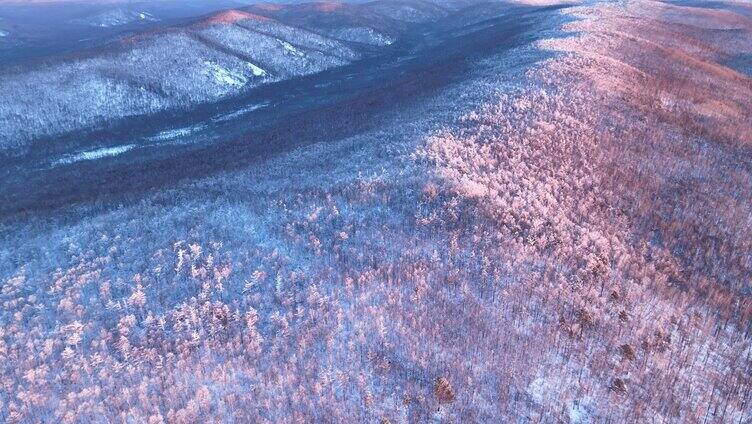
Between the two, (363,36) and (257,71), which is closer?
(257,71)

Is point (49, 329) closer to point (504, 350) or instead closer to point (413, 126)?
point (504, 350)

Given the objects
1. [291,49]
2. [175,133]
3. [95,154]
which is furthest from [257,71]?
[95,154]

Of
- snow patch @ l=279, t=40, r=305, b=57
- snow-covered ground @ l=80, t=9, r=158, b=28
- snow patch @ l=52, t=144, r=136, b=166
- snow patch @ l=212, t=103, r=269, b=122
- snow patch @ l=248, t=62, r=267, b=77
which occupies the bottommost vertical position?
snow patch @ l=52, t=144, r=136, b=166

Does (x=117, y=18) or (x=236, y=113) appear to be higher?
(x=117, y=18)

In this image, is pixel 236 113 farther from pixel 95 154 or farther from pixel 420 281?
pixel 420 281

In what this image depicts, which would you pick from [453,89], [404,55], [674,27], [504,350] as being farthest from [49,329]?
[674,27]

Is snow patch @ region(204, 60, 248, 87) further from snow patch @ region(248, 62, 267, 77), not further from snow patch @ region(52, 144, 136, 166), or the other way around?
snow patch @ region(52, 144, 136, 166)

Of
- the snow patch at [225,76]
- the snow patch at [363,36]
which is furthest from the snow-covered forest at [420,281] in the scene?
the snow patch at [363,36]

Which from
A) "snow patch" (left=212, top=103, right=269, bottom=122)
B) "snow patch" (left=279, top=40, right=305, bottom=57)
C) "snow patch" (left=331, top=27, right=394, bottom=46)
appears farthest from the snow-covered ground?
"snow patch" (left=212, top=103, right=269, bottom=122)
